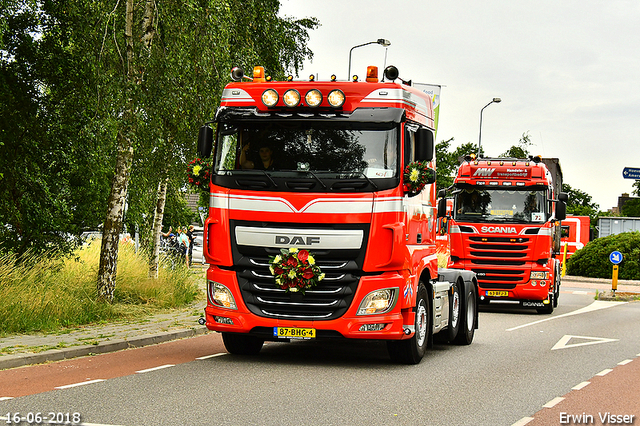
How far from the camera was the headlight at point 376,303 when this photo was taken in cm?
1041

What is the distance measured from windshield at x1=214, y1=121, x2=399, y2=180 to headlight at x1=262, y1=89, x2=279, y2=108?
25 cm

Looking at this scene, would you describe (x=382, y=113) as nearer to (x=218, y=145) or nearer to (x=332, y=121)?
(x=332, y=121)

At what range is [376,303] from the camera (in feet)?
34.2

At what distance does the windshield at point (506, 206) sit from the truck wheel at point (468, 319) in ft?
18.5

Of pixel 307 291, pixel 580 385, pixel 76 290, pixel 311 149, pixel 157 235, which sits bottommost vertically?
pixel 580 385

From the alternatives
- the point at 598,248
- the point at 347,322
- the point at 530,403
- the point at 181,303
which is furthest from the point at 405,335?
the point at 598,248

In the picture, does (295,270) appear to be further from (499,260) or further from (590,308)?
(590,308)

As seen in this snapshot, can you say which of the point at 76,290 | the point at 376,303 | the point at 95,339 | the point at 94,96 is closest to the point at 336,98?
the point at 376,303

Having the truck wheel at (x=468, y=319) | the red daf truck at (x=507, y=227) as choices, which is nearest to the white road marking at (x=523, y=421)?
the truck wheel at (x=468, y=319)

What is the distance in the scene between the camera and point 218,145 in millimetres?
11078

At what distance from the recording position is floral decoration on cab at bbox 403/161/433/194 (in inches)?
416

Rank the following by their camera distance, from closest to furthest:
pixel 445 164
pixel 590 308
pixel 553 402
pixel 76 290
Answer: pixel 553 402 → pixel 76 290 → pixel 590 308 → pixel 445 164

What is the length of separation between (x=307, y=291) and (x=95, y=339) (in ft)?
12.1

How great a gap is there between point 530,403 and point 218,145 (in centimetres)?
505
